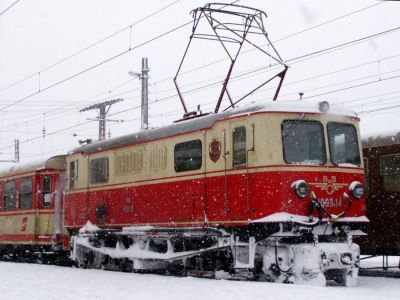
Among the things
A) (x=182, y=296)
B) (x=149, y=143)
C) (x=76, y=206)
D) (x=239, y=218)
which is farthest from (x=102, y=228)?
(x=182, y=296)

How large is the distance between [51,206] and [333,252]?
426 inches

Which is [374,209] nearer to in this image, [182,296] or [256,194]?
[256,194]

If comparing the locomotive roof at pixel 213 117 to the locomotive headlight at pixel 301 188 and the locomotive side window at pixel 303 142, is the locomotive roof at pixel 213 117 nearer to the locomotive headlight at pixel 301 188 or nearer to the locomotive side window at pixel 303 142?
the locomotive side window at pixel 303 142

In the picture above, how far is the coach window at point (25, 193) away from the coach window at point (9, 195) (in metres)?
0.58

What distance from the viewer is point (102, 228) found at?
17.2m

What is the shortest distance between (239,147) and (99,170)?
5.63 metres

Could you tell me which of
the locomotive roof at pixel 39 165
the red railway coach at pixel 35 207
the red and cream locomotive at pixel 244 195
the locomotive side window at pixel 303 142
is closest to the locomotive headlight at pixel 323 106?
the red and cream locomotive at pixel 244 195

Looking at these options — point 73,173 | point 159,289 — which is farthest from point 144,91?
point 159,289

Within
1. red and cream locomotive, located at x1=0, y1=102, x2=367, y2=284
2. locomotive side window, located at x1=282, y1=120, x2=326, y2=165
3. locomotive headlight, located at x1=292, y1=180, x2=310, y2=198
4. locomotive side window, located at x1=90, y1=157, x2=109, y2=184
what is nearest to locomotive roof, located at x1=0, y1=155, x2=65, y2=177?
locomotive side window, located at x1=90, y1=157, x2=109, y2=184

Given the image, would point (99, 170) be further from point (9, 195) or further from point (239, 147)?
point (9, 195)

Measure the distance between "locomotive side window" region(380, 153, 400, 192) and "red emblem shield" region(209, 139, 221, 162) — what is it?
4358 mm

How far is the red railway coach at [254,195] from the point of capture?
12.5 metres

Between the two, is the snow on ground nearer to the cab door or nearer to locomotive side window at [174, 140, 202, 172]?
the cab door

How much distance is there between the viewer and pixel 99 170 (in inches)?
691
